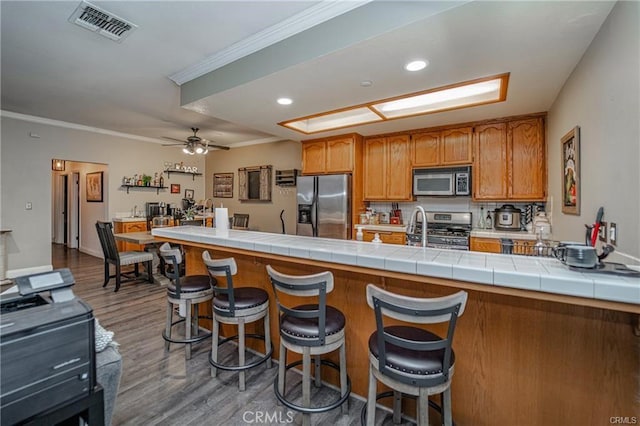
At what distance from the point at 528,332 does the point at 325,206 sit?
361 centimetres

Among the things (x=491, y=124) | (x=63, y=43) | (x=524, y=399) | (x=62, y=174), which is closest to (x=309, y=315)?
(x=524, y=399)

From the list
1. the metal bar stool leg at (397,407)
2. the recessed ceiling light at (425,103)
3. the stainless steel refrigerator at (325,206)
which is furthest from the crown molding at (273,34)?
the metal bar stool leg at (397,407)

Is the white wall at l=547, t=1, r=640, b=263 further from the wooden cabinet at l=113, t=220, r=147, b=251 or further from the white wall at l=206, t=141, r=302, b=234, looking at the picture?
the wooden cabinet at l=113, t=220, r=147, b=251

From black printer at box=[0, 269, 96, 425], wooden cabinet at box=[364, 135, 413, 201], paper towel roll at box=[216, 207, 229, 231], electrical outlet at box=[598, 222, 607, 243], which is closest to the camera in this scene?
black printer at box=[0, 269, 96, 425]

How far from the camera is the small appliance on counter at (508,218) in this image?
3.88 meters

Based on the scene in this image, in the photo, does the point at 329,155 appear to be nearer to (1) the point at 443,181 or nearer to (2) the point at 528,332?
(1) the point at 443,181

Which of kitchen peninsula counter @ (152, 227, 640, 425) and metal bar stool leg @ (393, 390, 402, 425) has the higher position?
kitchen peninsula counter @ (152, 227, 640, 425)

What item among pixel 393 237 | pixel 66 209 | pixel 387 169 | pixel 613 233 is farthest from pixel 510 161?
pixel 66 209

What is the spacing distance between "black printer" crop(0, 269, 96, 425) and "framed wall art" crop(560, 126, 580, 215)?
126 inches

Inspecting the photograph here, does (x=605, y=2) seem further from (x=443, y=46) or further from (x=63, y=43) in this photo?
(x=63, y=43)

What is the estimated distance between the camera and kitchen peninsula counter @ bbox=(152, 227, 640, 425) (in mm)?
1235

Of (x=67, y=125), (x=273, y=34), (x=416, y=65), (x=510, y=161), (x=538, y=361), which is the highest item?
(x=67, y=125)

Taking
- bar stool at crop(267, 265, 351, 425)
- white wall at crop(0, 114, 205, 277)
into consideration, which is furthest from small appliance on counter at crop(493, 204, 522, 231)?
white wall at crop(0, 114, 205, 277)

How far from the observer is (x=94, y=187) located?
6.75 m
